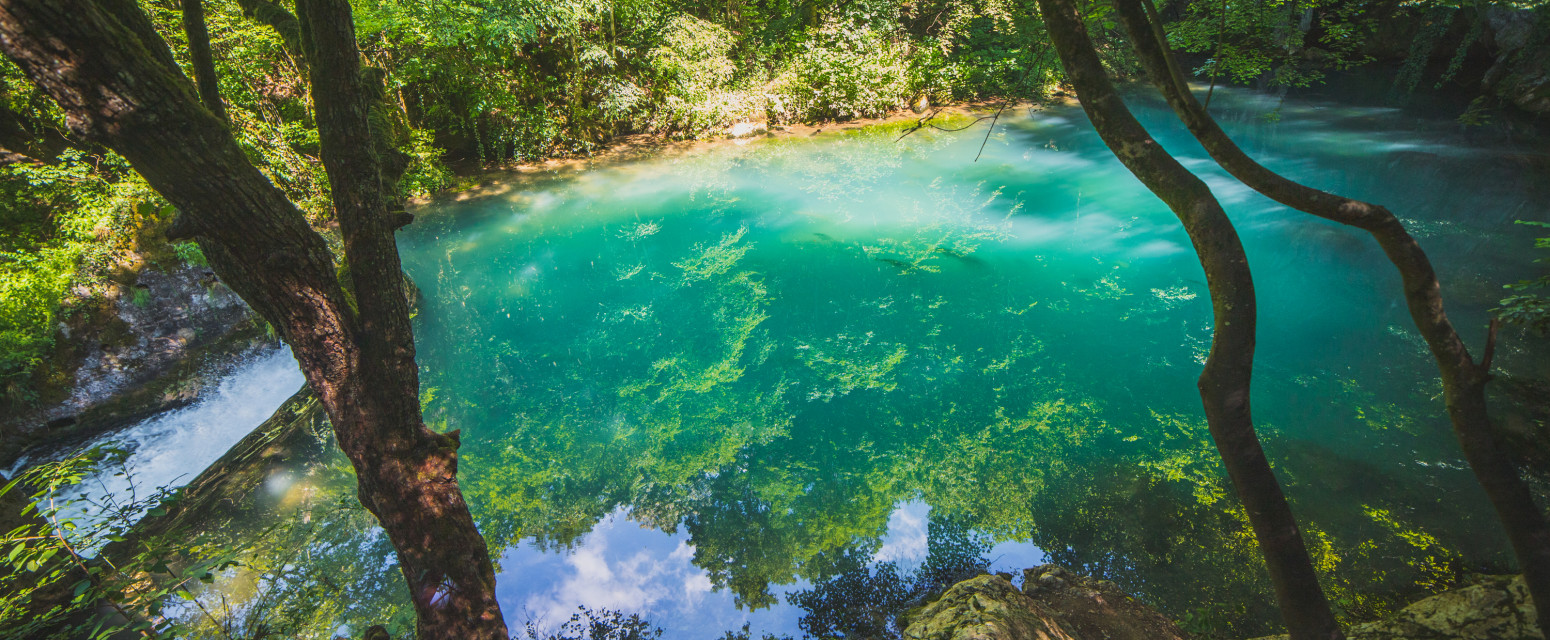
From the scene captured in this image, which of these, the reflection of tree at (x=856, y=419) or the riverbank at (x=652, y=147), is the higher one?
the riverbank at (x=652, y=147)

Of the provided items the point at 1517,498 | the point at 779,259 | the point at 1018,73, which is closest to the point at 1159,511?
the point at 1517,498

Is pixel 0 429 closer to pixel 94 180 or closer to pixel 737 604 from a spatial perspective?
pixel 94 180

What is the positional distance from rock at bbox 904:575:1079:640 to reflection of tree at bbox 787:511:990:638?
390 mm

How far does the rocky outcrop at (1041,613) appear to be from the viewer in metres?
2.38

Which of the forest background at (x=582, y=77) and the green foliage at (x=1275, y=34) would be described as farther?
the green foliage at (x=1275, y=34)

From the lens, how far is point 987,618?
2371 mm

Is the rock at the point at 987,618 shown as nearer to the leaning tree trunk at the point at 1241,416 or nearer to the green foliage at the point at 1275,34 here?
the leaning tree trunk at the point at 1241,416

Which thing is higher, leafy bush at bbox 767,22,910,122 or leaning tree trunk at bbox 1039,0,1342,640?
leafy bush at bbox 767,22,910,122

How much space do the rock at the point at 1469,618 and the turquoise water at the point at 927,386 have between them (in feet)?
1.93

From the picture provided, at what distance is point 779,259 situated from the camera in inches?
286

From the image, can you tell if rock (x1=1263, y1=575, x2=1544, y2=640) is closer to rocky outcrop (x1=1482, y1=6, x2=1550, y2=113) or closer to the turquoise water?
the turquoise water

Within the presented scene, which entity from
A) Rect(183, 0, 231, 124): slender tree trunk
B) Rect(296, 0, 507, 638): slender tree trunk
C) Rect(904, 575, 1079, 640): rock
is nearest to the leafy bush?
Rect(183, 0, 231, 124): slender tree trunk

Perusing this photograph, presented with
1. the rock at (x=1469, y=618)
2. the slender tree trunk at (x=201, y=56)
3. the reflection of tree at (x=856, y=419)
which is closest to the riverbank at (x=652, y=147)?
the reflection of tree at (x=856, y=419)

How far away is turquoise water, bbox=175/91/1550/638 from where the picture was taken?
11.1ft
